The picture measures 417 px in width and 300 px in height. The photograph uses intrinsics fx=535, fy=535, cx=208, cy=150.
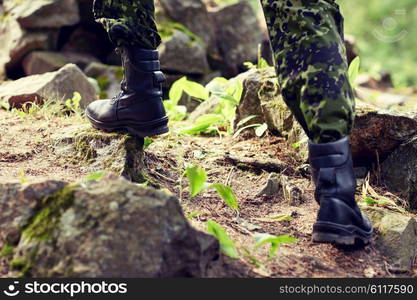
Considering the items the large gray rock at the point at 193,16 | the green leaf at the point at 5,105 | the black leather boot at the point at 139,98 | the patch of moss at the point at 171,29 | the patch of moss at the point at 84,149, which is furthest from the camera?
the large gray rock at the point at 193,16

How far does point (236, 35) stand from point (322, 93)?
434 centimetres

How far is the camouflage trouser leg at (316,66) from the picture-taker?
188 cm

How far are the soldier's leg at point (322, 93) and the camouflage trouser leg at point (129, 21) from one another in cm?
57

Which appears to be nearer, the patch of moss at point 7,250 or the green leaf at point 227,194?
the patch of moss at point 7,250

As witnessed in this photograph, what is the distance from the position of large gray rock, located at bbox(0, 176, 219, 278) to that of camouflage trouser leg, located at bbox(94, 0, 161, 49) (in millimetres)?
796

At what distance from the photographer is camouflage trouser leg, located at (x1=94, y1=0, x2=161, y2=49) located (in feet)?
7.34

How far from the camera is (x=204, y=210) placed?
2.32 metres

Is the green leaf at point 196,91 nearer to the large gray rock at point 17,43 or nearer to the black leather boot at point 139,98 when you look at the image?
the black leather boot at point 139,98

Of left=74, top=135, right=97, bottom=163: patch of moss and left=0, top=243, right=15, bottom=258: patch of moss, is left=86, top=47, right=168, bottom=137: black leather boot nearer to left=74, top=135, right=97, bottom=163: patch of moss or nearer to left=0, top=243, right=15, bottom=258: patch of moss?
left=74, top=135, right=97, bottom=163: patch of moss

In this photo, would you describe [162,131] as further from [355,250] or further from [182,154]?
[355,250]

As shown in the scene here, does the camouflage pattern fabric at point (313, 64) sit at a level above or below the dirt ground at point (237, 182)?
above

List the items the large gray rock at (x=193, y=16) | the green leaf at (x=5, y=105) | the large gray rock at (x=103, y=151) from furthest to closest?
the large gray rock at (x=193, y=16) → the green leaf at (x=5, y=105) → the large gray rock at (x=103, y=151)

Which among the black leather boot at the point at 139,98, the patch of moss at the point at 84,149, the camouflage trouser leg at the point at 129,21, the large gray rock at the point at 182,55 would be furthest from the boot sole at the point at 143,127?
the large gray rock at the point at 182,55

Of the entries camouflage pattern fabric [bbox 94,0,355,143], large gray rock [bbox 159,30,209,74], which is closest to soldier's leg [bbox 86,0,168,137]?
camouflage pattern fabric [bbox 94,0,355,143]
